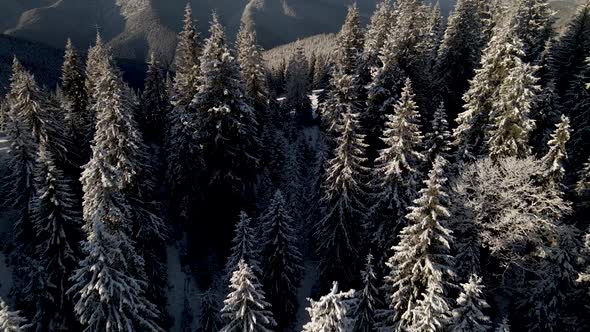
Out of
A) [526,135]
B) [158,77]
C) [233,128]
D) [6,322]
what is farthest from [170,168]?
[526,135]

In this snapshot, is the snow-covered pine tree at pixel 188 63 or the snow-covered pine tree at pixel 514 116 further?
the snow-covered pine tree at pixel 188 63

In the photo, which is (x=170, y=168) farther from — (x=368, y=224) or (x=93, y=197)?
(x=368, y=224)

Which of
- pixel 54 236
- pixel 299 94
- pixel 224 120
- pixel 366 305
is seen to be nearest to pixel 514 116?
pixel 366 305

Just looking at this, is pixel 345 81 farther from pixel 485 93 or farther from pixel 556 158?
pixel 556 158

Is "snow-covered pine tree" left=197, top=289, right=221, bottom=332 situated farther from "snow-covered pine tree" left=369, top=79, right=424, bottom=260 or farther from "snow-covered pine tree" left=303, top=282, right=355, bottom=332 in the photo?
"snow-covered pine tree" left=303, top=282, right=355, bottom=332

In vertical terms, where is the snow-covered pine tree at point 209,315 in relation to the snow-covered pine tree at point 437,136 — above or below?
below

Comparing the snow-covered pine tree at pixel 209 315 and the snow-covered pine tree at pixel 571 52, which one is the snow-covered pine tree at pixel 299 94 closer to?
the snow-covered pine tree at pixel 571 52

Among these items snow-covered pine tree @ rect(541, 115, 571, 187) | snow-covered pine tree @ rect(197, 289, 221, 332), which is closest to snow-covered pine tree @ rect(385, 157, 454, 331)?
snow-covered pine tree @ rect(541, 115, 571, 187)

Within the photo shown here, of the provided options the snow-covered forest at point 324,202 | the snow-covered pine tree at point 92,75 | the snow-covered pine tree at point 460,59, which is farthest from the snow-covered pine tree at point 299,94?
the snow-covered pine tree at point 92,75
